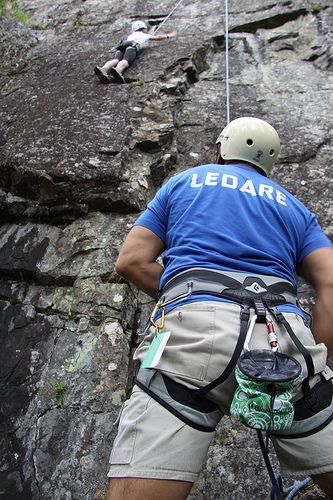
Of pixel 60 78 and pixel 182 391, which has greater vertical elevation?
pixel 182 391

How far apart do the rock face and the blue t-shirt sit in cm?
134

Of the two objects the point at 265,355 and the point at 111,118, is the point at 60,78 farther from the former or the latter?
the point at 265,355

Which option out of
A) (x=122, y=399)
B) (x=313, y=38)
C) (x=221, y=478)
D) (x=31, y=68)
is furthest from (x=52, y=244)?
(x=313, y=38)

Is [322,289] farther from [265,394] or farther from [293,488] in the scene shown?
[293,488]

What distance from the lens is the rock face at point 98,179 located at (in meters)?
3.03

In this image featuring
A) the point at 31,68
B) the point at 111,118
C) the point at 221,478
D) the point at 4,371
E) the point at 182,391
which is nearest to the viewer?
the point at 182,391

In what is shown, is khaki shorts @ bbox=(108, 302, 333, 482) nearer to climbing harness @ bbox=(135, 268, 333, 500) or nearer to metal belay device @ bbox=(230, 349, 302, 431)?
climbing harness @ bbox=(135, 268, 333, 500)

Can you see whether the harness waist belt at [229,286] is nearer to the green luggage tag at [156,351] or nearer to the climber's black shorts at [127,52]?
the green luggage tag at [156,351]

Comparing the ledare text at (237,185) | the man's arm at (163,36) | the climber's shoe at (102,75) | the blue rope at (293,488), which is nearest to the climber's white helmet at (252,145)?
the ledare text at (237,185)

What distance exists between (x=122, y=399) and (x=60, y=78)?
5.12 metres

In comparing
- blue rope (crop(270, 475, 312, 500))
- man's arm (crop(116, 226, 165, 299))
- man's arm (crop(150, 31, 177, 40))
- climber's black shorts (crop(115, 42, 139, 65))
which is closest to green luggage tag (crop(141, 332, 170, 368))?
man's arm (crop(116, 226, 165, 299))

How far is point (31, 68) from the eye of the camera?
7.28 metres

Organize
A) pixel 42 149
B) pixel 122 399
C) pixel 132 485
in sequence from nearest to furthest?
pixel 132 485 < pixel 122 399 < pixel 42 149

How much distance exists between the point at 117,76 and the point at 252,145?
4061 millimetres
